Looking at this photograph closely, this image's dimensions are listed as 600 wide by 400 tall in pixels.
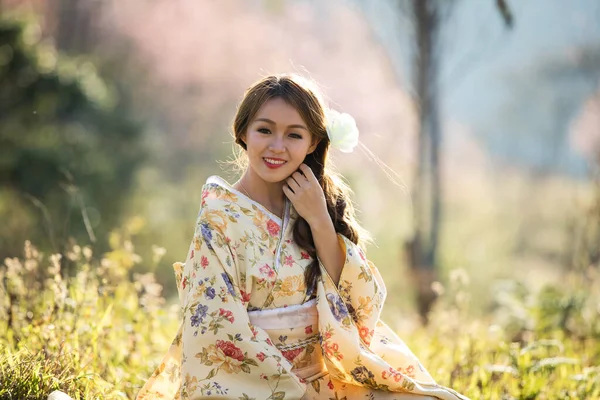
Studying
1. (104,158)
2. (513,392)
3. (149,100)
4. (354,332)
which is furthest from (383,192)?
(354,332)

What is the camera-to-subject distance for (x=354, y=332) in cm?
262

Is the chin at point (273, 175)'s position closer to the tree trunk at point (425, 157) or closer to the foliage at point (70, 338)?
the foliage at point (70, 338)

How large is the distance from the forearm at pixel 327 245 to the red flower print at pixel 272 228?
13 centimetres

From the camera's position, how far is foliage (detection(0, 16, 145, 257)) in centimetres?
721

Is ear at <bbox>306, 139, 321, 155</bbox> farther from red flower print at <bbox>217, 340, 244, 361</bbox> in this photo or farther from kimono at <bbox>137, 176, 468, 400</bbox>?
red flower print at <bbox>217, 340, 244, 361</bbox>

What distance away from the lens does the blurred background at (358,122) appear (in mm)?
7211

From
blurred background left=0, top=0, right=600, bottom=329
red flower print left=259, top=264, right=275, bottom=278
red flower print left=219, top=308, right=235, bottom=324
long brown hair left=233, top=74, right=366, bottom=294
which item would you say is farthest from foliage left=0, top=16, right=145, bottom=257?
red flower print left=219, top=308, right=235, bottom=324

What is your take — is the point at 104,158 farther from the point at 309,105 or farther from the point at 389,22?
the point at 309,105

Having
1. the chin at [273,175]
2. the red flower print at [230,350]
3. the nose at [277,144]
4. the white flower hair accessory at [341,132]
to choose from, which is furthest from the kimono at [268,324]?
the white flower hair accessory at [341,132]

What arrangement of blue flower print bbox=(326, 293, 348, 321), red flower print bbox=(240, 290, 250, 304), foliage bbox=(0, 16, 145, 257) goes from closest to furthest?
red flower print bbox=(240, 290, 250, 304) → blue flower print bbox=(326, 293, 348, 321) → foliage bbox=(0, 16, 145, 257)

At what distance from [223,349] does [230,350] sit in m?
0.02

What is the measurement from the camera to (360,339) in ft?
8.90

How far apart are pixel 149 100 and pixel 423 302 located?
8.40m

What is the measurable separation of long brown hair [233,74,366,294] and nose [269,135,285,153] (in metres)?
0.12
